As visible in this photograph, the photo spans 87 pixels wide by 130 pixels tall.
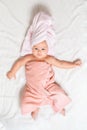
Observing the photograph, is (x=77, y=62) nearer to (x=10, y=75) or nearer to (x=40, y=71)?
(x=40, y=71)

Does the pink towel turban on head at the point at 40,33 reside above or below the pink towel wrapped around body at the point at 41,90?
above

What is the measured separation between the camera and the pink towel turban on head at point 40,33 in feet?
4.02

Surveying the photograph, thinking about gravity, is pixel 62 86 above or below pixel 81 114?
above

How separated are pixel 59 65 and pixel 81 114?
0.24 meters

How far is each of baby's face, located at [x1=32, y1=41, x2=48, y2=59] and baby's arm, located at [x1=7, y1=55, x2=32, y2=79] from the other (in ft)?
0.12

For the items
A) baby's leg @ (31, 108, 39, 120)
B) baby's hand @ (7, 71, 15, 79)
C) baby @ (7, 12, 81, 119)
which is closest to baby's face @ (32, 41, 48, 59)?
baby @ (7, 12, 81, 119)

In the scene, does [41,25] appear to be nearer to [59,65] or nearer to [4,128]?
[59,65]

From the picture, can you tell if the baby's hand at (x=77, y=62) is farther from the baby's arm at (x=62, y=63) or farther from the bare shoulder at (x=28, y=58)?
the bare shoulder at (x=28, y=58)

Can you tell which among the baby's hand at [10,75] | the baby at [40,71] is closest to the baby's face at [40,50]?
the baby at [40,71]

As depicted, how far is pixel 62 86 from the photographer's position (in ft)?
4.41

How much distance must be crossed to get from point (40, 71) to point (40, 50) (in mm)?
85

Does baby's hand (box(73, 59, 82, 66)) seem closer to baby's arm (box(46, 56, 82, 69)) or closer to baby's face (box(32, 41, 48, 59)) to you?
baby's arm (box(46, 56, 82, 69))

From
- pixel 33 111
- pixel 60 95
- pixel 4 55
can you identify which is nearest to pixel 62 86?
pixel 60 95

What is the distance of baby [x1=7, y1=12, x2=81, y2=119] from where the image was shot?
125 cm
